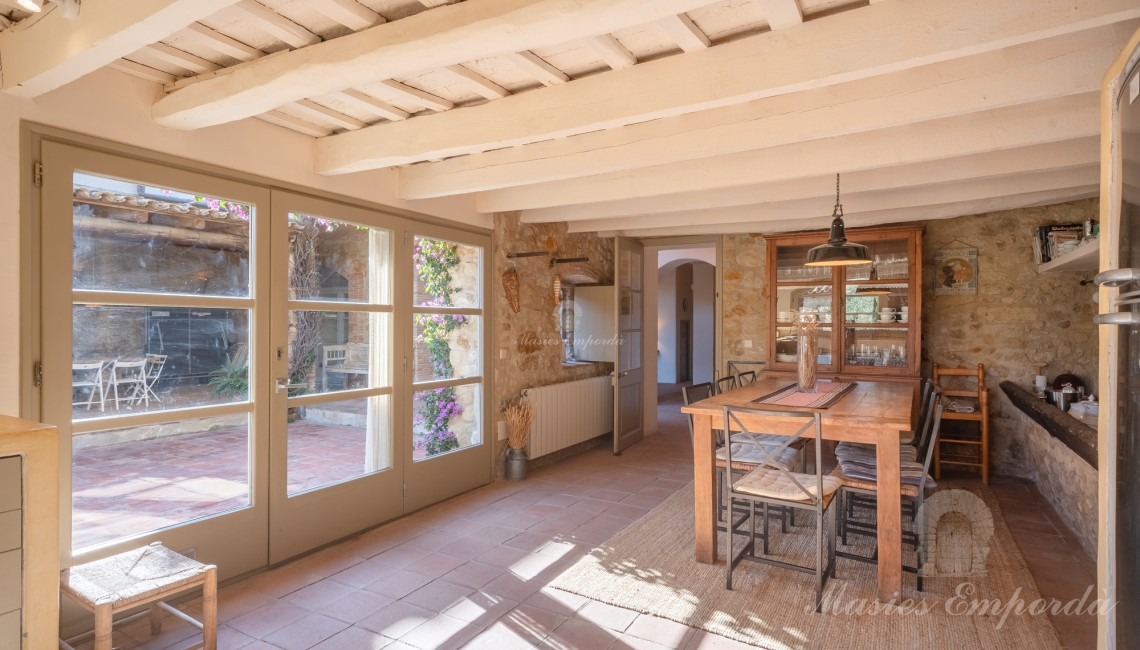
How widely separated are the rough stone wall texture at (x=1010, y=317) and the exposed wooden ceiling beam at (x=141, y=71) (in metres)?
6.16

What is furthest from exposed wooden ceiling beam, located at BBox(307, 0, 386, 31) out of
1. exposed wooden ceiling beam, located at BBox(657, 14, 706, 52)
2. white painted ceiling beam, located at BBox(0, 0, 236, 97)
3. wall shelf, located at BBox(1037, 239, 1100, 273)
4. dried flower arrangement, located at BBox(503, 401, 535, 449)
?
wall shelf, located at BBox(1037, 239, 1100, 273)

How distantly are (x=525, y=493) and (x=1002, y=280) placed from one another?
190 inches

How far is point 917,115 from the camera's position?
2648 millimetres

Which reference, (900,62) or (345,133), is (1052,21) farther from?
(345,133)

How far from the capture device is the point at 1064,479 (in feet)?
14.0

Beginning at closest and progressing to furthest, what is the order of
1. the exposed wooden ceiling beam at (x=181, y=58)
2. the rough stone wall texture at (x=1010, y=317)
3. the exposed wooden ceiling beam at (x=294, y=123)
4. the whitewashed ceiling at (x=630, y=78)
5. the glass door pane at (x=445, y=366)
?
1. the whitewashed ceiling at (x=630, y=78)
2. the exposed wooden ceiling beam at (x=181, y=58)
3. the exposed wooden ceiling beam at (x=294, y=123)
4. the glass door pane at (x=445, y=366)
5. the rough stone wall texture at (x=1010, y=317)

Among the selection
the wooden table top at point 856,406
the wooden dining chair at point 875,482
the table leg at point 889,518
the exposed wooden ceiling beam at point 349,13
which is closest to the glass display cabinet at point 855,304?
the wooden table top at point 856,406

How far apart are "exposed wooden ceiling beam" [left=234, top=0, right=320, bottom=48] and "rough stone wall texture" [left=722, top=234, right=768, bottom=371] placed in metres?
5.15

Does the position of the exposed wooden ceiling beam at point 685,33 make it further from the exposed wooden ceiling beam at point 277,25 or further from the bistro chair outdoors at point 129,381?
the bistro chair outdoors at point 129,381

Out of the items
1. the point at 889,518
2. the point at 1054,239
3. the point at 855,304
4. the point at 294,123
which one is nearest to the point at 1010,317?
the point at 1054,239

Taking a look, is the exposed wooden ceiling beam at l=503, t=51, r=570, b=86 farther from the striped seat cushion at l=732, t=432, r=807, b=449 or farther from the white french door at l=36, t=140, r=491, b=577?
the striped seat cushion at l=732, t=432, r=807, b=449

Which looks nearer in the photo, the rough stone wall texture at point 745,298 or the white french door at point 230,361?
the white french door at point 230,361

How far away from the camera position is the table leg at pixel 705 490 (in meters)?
3.55

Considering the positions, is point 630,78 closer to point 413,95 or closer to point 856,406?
point 413,95
